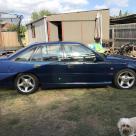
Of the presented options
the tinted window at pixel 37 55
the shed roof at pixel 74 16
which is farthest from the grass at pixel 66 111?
the shed roof at pixel 74 16

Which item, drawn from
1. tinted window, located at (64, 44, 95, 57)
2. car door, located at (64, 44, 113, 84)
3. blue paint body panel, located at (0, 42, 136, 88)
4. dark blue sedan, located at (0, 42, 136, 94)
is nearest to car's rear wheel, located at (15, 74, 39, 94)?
dark blue sedan, located at (0, 42, 136, 94)

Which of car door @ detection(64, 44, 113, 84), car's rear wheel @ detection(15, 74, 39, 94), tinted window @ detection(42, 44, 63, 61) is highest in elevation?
tinted window @ detection(42, 44, 63, 61)

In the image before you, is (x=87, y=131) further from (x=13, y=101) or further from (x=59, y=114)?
(x=13, y=101)

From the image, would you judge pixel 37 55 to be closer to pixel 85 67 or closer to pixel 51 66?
pixel 51 66

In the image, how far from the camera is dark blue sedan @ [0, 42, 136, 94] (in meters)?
7.65

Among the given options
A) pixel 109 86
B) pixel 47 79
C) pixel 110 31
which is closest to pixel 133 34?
pixel 110 31

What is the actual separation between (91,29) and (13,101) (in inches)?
539

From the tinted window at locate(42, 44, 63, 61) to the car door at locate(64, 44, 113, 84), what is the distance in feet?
0.62

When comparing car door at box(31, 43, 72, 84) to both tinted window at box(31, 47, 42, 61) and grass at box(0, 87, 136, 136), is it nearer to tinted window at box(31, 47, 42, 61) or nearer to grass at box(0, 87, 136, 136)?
tinted window at box(31, 47, 42, 61)

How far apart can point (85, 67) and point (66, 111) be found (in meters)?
1.90

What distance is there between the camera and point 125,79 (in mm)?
7855

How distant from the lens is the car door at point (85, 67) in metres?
7.69

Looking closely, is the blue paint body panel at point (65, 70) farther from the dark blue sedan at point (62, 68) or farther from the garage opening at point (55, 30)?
the garage opening at point (55, 30)

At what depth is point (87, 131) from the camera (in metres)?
5.01
